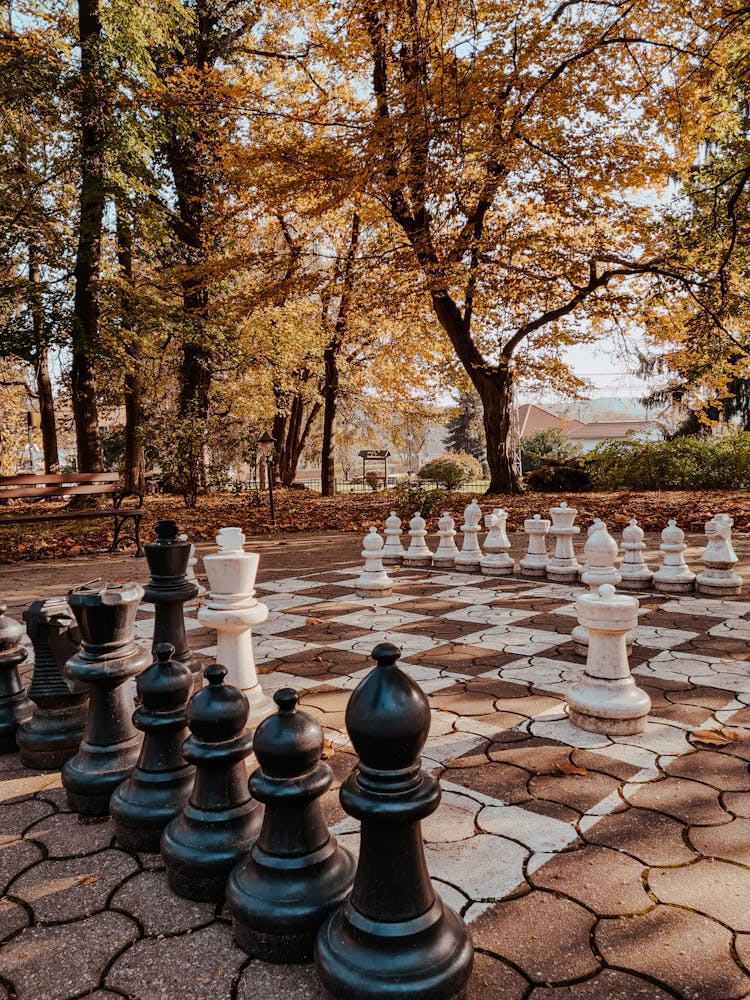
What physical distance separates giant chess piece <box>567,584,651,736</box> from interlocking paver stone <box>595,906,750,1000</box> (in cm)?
95

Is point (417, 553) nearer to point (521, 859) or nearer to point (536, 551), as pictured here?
point (536, 551)

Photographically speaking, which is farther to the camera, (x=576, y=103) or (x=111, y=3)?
(x=111, y=3)

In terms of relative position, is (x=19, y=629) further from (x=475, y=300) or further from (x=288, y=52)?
(x=288, y=52)

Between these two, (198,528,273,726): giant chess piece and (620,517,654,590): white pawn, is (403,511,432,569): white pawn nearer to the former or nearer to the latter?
(620,517,654,590): white pawn

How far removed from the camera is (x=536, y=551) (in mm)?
5598

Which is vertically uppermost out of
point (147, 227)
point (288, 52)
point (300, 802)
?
point (288, 52)

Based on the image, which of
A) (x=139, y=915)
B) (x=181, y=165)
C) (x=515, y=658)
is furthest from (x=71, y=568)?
(x=181, y=165)

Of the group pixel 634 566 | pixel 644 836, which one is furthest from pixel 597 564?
pixel 644 836

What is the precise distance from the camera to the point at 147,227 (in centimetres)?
1123

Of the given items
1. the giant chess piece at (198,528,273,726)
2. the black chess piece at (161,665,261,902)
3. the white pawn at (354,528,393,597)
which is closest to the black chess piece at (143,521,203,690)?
the giant chess piece at (198,528,273,726)

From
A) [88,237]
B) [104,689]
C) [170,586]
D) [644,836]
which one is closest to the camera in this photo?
[644,836]

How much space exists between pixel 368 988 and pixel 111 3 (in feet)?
44.5

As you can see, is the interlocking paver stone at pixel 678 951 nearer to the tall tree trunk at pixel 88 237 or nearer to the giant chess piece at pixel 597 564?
the giant chess piece at pixel 597 564

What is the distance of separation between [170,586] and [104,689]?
0.58m
